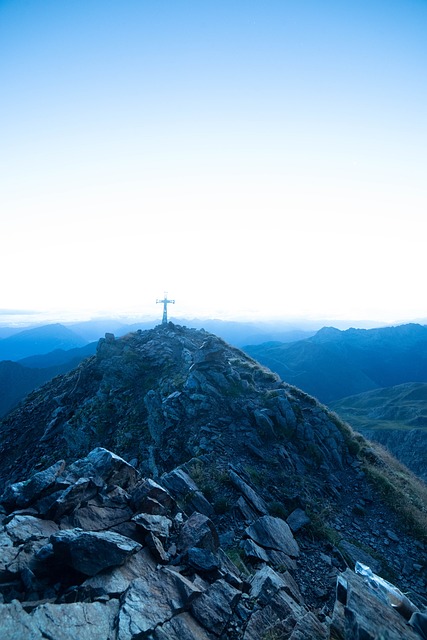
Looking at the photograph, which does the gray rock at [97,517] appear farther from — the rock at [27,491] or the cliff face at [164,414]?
the cliff face at [164,414]

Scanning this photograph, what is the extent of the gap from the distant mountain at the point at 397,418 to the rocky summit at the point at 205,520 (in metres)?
43.7

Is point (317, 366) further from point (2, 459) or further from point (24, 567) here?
point (24, 567)

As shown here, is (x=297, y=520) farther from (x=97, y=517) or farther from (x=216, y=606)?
(x=97, y=517)

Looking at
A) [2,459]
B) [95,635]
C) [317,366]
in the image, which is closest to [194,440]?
[95,635]

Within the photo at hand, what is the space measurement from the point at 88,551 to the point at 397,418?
294 feet

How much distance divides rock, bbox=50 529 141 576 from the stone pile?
0.08 ft

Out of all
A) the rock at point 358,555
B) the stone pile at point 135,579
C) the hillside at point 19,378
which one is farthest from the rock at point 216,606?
the hillside at point 19,378

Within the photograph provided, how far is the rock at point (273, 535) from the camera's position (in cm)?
1266

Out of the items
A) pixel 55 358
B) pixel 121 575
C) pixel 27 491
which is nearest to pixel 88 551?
pixel 121 575

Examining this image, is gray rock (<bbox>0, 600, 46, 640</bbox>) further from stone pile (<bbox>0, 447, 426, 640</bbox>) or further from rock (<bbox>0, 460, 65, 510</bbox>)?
rock (<bbox>0, 460, 65, 510</bbox>)

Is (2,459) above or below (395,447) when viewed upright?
above

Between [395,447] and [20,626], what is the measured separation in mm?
72095

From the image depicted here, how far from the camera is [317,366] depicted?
155875 millimetres

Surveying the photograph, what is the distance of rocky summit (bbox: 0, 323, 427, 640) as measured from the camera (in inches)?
302
